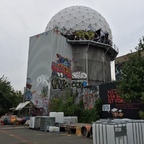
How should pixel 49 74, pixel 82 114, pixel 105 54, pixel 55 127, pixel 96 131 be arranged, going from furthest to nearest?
pixel 105 54 → pixel 49 74 → pixel 82 114 → pixel 55 127 → pixel 96 131

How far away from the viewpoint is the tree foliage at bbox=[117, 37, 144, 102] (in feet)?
41.9

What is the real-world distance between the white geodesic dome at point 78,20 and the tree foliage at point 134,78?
24986 millimetres

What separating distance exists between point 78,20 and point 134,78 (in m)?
28.1

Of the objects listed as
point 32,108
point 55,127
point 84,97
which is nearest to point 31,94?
point 32,108

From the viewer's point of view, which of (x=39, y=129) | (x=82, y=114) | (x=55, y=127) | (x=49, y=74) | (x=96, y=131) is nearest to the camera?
(x=96, y=131)

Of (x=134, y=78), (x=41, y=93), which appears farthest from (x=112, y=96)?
(x=41, y=93)

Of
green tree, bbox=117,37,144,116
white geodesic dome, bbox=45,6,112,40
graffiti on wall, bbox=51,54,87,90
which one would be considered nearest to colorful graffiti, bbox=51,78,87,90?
graffiti on wall, bbox=51,54,87,90

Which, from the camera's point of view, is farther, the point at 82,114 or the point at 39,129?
the point at 82,114

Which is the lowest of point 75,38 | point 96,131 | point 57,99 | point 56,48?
point 96,131

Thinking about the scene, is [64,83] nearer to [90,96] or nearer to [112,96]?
[90,96]

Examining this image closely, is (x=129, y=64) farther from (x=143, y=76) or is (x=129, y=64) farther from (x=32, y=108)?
(x=32, y=108)

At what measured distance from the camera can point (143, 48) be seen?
13.8m

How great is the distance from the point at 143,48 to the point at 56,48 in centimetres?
2138

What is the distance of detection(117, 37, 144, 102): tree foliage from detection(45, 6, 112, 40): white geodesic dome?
25.0m
